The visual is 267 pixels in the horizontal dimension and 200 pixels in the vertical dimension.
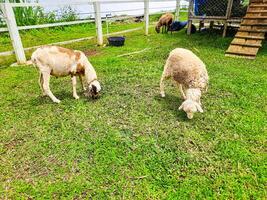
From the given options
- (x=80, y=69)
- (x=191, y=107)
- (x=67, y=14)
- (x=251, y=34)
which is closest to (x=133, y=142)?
(x=191, y=107)

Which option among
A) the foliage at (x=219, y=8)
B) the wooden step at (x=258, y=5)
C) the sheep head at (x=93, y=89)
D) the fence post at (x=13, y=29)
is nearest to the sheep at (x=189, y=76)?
the sheep head at (x=93, y=89)

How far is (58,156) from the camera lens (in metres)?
3.53

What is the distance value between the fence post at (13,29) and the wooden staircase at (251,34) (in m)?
7.10

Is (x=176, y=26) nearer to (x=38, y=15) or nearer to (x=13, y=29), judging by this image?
(x=38, y=15)

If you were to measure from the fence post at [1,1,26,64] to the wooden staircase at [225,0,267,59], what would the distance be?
23.3ft

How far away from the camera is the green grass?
3.02 metres

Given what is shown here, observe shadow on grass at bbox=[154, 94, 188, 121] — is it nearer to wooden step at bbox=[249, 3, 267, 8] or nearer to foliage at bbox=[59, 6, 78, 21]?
wooden step at bbox=[249, 3, 267, 8]

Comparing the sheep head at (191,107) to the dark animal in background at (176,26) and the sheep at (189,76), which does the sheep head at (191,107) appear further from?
the dark animal in background at (176,26)

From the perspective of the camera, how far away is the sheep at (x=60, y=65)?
471 centimetres

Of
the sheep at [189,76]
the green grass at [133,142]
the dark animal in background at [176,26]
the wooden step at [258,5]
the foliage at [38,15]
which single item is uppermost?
the wooden step at [258,5]

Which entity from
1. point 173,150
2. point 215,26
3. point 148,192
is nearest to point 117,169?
point 148,192

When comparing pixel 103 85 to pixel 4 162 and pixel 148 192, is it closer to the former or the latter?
pixel 4 162

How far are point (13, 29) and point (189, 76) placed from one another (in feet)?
19.8

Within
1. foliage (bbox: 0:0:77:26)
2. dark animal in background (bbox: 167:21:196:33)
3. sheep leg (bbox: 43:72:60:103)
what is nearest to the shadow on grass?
sheep leg (bbox: 43:72:60:103)
